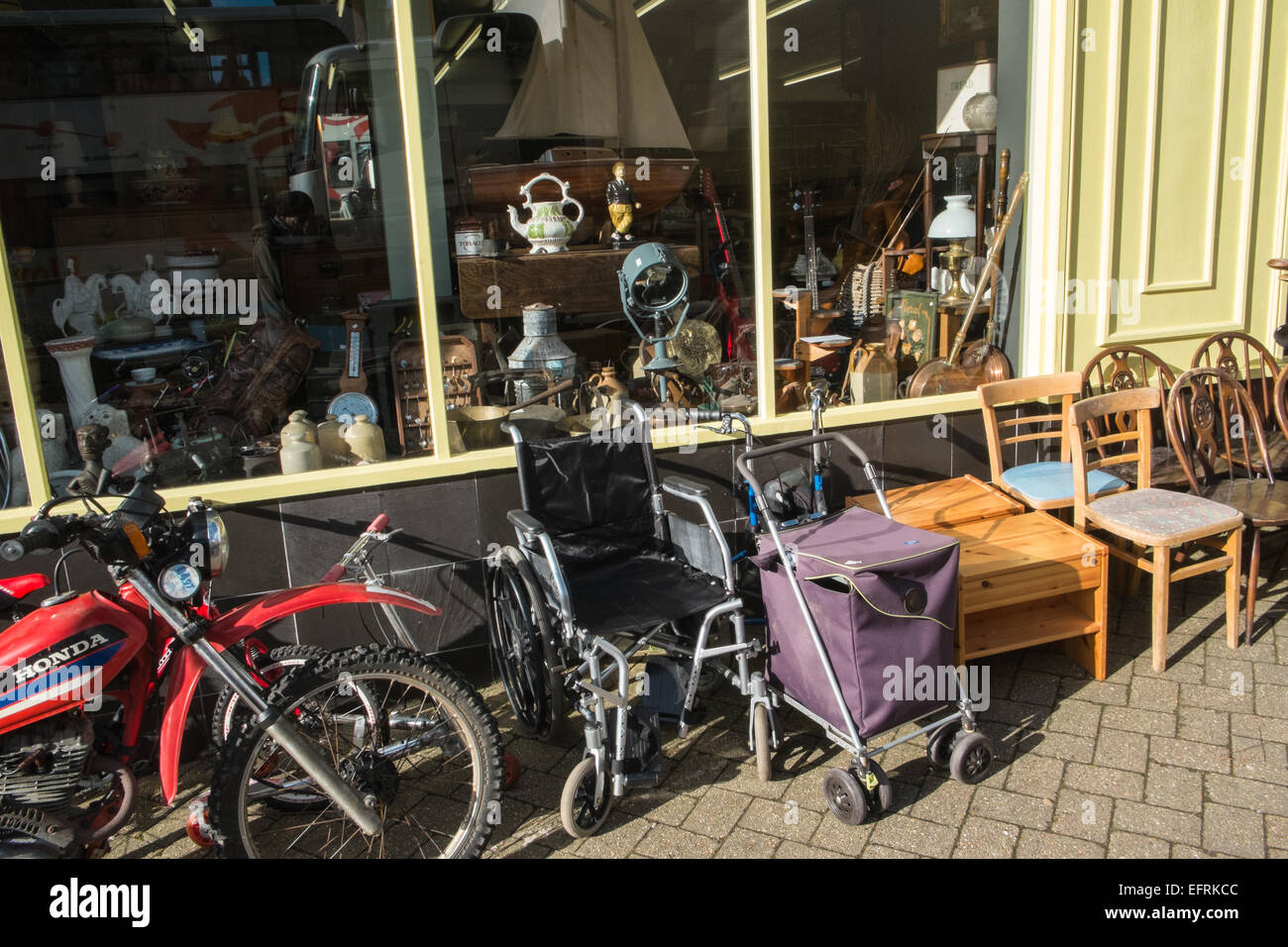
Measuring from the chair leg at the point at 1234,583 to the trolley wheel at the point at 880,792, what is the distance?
2063 millimetres

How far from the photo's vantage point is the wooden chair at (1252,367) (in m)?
5.03

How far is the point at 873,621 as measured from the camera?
3.13 m

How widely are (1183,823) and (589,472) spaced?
2.36 meters

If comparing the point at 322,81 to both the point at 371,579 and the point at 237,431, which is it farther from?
A: the point at 371,579

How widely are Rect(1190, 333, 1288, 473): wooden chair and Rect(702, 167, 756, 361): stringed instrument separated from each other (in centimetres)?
221

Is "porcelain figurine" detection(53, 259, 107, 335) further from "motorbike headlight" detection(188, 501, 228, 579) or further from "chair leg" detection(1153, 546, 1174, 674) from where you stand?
"chair leg" detection(1153, 546, 1174, 674)

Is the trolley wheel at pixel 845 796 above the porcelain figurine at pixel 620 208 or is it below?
below

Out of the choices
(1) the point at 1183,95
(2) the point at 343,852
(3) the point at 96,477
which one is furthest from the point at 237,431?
(1) the point at 1183,95

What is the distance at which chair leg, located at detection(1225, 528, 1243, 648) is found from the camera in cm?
416

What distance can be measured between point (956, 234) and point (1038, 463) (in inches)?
52.8

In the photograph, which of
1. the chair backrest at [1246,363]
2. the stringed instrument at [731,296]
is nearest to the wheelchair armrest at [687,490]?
the stringed instrument at [731,296]

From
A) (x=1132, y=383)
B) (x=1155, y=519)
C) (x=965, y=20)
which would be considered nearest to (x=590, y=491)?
(x=1155, y=519)

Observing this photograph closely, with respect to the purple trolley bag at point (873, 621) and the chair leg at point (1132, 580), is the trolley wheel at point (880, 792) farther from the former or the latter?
the chair leg at point (1132, 580)

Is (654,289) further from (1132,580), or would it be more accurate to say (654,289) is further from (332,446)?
(1132,580)
